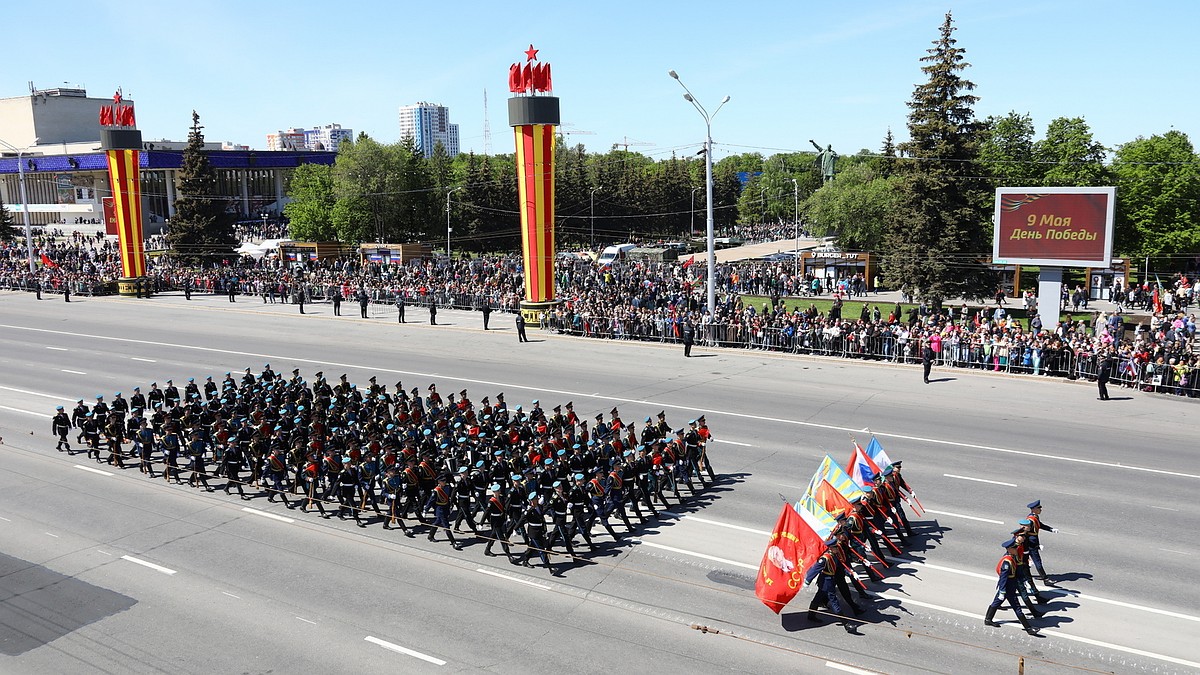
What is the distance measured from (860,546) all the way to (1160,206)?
46.8m

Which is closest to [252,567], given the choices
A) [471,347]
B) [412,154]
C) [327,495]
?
[327,495]

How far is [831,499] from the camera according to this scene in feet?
39.9

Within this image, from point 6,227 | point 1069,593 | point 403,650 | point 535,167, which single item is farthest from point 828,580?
point 6,227

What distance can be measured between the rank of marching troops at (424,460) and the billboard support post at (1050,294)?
61.8ft

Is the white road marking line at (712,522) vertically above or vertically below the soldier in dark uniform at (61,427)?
below

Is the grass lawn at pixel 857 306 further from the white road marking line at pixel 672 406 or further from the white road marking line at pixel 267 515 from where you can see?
the white road marking line at pixel 267 515

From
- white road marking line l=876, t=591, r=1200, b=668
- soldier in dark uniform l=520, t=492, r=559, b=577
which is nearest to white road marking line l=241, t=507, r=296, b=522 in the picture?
soldier in dark uniform l=520, t=492, r=559, b=577

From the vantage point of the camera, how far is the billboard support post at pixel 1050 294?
99.5 feet

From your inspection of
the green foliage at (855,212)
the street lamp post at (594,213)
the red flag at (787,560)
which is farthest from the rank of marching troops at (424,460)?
the street lamp post at (594,213)

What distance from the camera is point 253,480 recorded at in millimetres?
17125

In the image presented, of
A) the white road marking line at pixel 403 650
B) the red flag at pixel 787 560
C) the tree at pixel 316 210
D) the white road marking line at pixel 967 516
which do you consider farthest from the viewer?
the tree at pixel 316 210

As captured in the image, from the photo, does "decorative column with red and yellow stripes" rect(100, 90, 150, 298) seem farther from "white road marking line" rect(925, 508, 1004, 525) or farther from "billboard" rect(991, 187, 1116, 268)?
"white road marking line" rect(925, 508, 1004, 525)

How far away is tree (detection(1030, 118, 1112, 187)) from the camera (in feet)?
159

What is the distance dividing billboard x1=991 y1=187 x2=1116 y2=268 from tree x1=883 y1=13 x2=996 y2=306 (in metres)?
7.62
